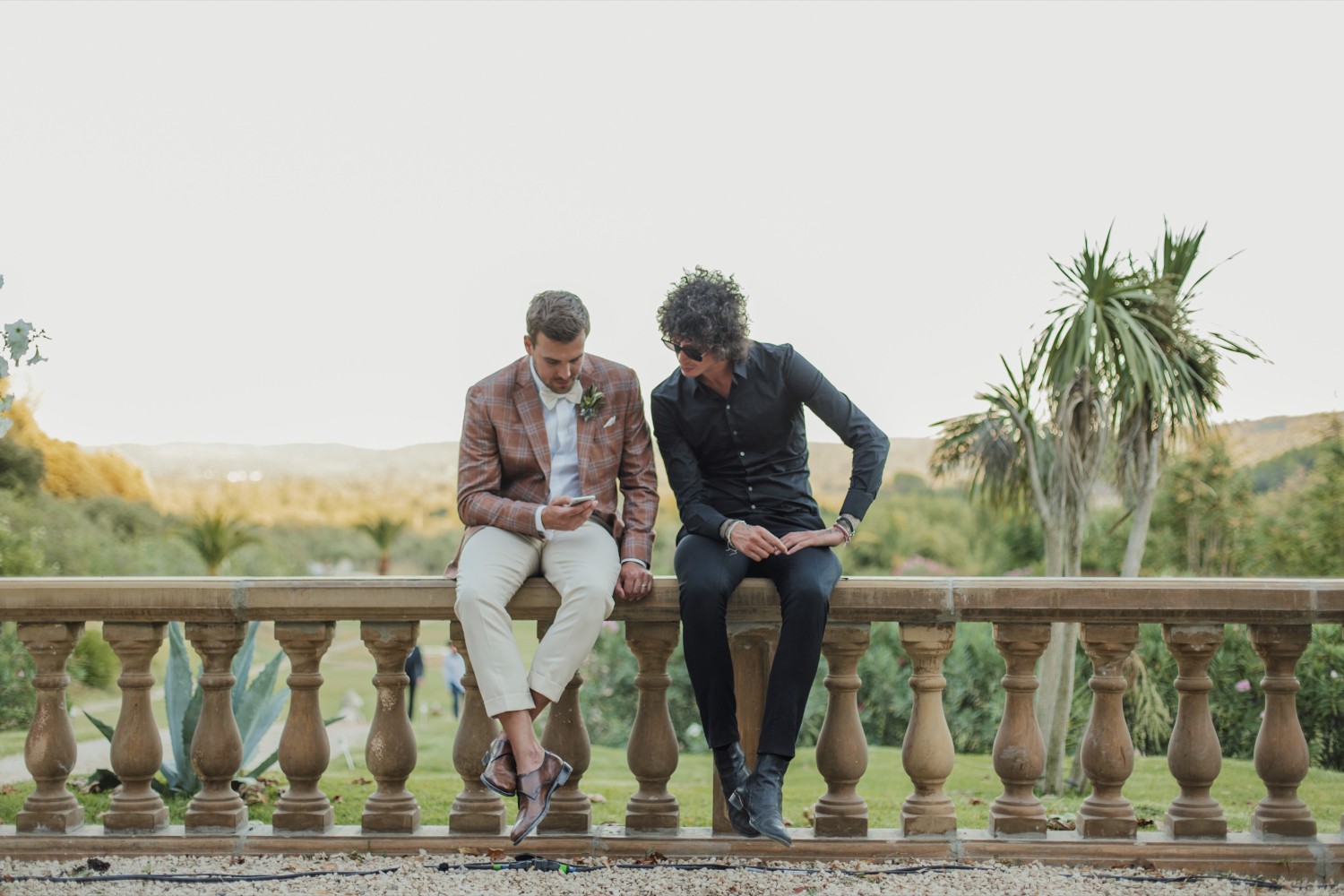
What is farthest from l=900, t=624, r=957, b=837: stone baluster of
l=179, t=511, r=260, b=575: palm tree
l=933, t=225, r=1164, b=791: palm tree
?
l=179, t=511, r=260, b=575: palm tree

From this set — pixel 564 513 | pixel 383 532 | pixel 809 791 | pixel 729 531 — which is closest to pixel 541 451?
pixel 564 513

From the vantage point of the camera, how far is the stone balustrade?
350 centimetres

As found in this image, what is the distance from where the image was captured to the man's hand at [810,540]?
3.48 m

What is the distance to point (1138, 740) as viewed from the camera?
872 centimetres

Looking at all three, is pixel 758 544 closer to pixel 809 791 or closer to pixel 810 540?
pixel 810 540

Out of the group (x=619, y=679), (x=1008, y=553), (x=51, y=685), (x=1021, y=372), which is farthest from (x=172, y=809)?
(x=1008, y=553)

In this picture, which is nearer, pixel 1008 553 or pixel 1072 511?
pixel 1072 511

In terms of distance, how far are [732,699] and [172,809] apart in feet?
10.8

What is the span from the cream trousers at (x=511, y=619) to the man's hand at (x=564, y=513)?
0.12 meters

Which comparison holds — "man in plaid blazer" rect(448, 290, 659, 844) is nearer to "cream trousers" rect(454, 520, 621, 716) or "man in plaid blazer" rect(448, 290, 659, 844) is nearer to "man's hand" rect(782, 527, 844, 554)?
"cream trousers" rect(454, 520, 621, 716)

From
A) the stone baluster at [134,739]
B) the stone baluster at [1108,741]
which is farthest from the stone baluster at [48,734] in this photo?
the stone baluster at [1108,741]

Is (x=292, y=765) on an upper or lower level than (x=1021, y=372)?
lower

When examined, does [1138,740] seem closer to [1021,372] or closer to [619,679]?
[1021,372]

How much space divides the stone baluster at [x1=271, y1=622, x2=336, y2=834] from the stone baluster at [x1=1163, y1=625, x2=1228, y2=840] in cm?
252
